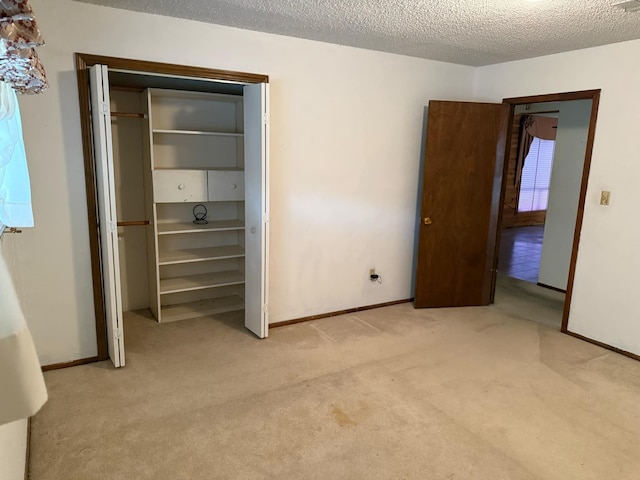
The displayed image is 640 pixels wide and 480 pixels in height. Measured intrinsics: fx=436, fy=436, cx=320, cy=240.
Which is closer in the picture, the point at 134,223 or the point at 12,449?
the point at 12,449

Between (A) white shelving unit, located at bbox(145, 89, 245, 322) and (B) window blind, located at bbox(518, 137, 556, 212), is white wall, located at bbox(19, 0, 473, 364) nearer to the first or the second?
(A) white shelving unit, located at bbox(145, 89, 245, 322)

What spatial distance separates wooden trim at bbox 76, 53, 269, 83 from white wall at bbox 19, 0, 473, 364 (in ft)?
0.15

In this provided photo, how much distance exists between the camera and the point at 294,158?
11.7 ft

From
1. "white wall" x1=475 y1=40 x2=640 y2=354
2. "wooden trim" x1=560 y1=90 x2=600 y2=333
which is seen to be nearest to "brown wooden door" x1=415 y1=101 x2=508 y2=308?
"white wall" x1=475 y1=40 x2=640 y2=354

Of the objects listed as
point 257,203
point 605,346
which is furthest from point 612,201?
point 257,203

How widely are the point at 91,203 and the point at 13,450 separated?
162cm

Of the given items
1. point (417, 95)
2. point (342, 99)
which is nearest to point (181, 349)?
point (342, 99)

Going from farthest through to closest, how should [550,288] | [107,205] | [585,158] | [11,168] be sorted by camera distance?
[550,288], [585,158], [107,205], [11,168]

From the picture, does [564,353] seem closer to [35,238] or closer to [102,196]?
[102,196]

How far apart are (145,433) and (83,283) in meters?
1.19

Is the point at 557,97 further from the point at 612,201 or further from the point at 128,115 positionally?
the point at 128,115

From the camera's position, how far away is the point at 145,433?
7.50ft

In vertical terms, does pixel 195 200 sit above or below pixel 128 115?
below

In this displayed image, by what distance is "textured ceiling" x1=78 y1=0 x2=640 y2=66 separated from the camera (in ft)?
8.30
